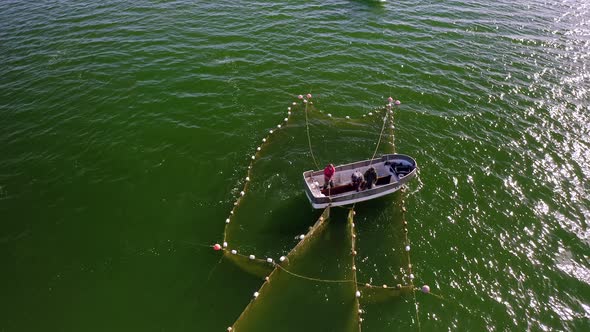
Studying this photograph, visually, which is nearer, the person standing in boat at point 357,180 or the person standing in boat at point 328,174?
the person standing in boat at point 328,174

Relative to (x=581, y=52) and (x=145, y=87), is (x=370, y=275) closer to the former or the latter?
(x=145, y=87)

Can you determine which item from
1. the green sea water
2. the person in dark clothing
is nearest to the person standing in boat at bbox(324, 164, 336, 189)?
the green sea water

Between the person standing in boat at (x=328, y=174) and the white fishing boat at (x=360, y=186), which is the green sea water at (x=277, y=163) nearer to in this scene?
the white fishing boat at (x=360, y=186)

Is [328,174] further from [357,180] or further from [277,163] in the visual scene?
[277,163]

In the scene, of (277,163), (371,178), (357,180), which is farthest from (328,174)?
(277,163)

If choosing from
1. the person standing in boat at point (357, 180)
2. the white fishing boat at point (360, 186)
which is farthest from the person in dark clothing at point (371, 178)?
the person standing in boat at point (357, 180)

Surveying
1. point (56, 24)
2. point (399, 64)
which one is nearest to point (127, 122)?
point (56, 24)
